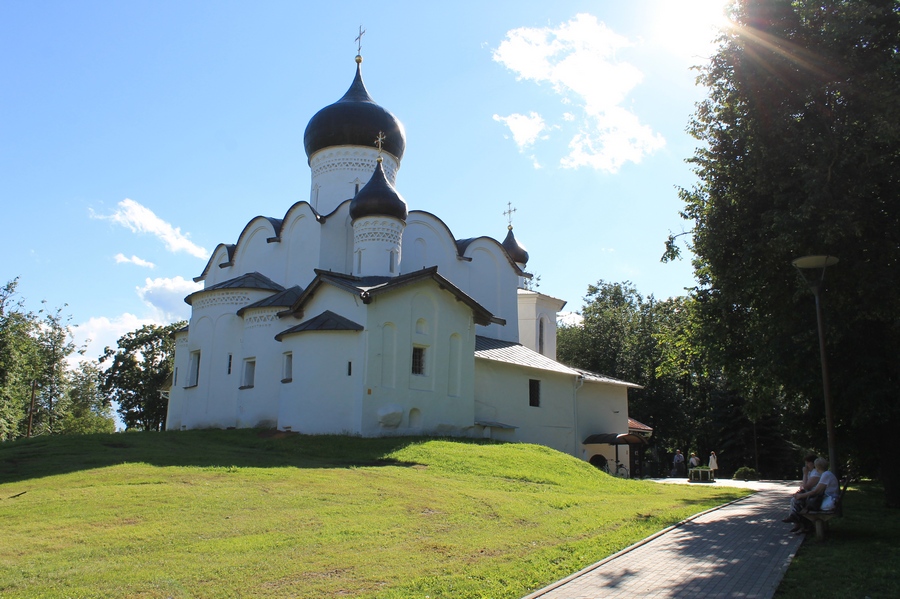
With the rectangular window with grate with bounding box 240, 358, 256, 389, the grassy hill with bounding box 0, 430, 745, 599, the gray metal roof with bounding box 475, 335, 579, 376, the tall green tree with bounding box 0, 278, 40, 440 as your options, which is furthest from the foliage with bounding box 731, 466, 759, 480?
the tall green tree with bounding box 0, 278, 40, 440

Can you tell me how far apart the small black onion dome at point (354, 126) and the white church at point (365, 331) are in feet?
0.19

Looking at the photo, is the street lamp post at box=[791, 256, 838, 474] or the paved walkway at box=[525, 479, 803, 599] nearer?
the paved walkway at box=[525, 479, 803, 599]

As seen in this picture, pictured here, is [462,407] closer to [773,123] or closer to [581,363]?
[773,123]

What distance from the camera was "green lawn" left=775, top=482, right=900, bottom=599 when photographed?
23.2ft

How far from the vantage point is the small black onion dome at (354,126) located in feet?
95.1

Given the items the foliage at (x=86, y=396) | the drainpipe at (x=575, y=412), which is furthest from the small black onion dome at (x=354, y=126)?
the foliage at (x=86, y=396)

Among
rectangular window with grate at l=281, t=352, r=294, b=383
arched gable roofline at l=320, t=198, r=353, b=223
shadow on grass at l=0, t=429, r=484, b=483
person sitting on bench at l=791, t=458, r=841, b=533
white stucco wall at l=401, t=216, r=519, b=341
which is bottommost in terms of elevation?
person sitting on bench at l=791, t=458, r=841, b=533

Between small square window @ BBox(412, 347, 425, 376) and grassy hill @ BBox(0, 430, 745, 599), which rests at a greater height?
small square window @ BBox(412, 347, 425, 376)

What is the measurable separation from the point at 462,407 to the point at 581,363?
2340 centimetres

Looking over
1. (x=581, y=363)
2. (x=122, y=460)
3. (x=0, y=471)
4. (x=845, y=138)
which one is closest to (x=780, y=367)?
(x=845, y=138)

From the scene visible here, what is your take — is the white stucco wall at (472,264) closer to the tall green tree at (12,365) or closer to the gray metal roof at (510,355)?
the gray metal roof at (510,355)

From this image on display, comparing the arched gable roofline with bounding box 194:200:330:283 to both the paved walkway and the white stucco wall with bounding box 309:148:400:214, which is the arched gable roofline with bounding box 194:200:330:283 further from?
the paved walkway

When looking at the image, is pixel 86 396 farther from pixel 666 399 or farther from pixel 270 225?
pixel 666 399

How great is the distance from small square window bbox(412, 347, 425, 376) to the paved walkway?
1239 cm
